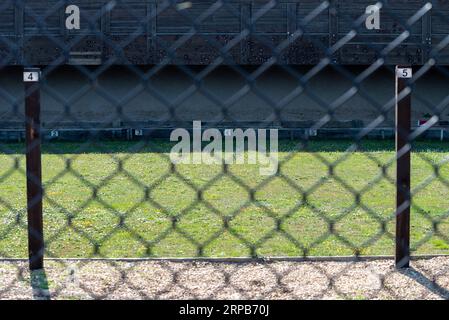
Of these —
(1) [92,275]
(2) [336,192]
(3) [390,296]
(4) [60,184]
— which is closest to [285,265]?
(3) [390,296]

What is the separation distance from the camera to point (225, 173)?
1.99 m

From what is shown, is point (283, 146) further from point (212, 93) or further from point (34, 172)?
point (34, 172)

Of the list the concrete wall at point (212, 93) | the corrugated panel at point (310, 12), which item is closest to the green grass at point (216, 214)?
the corrugated panel at point (310, 12)

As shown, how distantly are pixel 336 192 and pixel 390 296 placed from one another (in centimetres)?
363

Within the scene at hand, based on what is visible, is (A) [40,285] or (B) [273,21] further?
(B) [273,21]

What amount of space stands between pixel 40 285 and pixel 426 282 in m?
1.52

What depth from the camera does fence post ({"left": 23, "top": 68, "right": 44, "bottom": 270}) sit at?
283 cm

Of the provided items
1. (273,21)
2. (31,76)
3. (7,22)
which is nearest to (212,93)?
(273,21)

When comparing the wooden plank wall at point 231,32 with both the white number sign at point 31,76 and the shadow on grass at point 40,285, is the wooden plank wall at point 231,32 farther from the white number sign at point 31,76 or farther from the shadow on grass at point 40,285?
the white number sign at point 31,76

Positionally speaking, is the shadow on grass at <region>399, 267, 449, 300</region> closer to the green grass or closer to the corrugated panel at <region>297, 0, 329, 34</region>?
the green grass

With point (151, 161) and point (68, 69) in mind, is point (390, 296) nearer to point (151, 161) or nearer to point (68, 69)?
point (151, 161)

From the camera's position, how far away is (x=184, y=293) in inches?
114

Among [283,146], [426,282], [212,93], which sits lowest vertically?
[283,146]

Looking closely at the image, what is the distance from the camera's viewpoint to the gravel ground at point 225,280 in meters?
2.87
